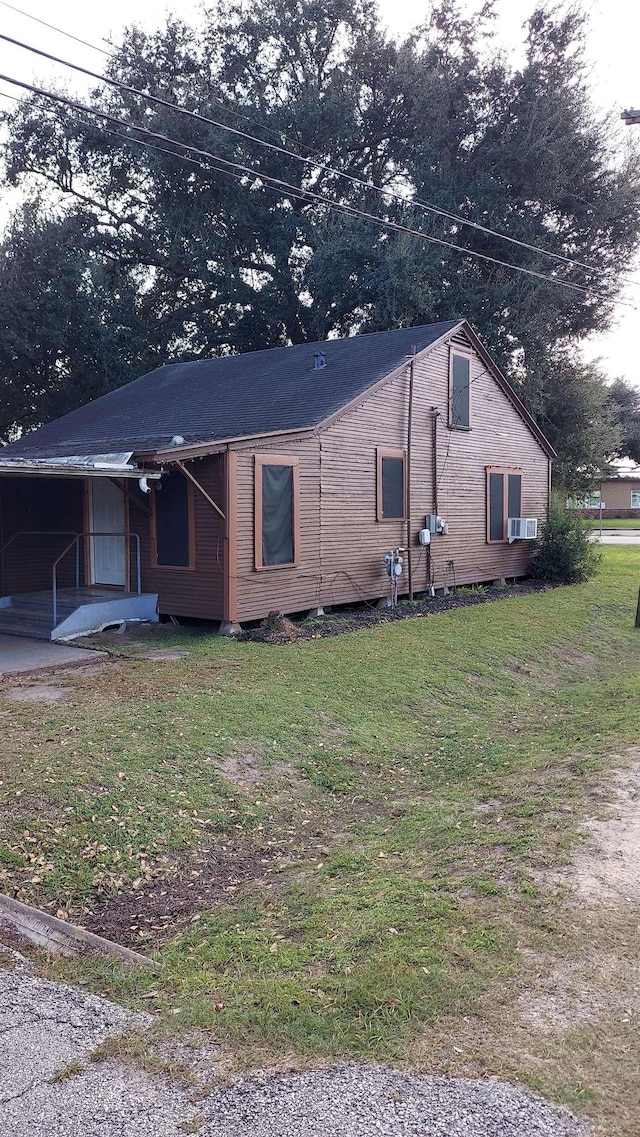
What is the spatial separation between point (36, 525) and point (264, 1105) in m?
12.6

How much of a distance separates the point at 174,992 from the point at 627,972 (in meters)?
1.88

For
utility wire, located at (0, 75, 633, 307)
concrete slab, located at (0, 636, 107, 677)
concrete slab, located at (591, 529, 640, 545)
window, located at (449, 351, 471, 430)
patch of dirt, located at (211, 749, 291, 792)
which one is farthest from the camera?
concrete slab, located at (591, 529, 640, 545)

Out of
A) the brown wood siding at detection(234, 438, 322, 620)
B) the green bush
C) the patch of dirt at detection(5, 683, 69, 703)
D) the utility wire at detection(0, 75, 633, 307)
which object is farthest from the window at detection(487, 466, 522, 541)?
the patch of dirt at detection(5, 683, 69, 703)

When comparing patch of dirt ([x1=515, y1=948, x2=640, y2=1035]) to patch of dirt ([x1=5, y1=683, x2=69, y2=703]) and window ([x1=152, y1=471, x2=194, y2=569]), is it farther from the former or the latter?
window ([x1=152, y1=471, x2=194, y2=569])

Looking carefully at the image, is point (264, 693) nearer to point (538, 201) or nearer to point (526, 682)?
point (526, 682)

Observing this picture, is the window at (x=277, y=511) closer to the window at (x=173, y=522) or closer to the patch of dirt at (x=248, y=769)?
the window at (x=173, y=522)

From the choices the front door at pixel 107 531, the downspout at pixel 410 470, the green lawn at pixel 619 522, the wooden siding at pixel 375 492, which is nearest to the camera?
the wooden siding at pixel 375 492

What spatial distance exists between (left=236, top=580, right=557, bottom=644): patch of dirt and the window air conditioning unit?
136cm

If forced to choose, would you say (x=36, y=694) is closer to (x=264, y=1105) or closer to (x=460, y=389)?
(x=264, y=1105)

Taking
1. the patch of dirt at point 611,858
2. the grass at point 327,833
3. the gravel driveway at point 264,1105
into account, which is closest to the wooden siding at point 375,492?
the grass at point 327,833

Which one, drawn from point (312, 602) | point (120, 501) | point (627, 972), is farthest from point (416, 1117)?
point (120, 501)

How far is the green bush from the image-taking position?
1900 cm

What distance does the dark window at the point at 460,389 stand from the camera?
16.3 metres

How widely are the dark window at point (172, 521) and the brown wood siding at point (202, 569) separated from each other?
0.14 meters
